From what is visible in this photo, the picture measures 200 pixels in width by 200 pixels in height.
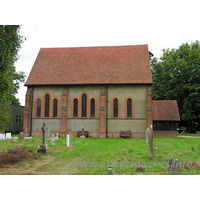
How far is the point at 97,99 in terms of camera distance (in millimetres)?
27859

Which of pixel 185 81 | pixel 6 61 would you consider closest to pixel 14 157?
pixel 6 61

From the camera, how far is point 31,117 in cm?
2862

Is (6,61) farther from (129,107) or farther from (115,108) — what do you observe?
(129,107)

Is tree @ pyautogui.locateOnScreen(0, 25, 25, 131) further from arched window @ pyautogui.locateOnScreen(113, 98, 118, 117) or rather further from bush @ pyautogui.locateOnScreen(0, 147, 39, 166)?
arched window @ pyautogui.locateOnScreen(113, 98, 118, 117)

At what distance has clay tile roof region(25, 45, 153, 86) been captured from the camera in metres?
28.0

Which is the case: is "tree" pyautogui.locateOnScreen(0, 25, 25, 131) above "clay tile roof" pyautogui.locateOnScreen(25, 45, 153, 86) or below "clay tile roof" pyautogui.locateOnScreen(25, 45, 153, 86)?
below

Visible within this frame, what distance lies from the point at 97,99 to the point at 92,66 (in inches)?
214

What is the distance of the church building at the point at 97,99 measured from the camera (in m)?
27.0

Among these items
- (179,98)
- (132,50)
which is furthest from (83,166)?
(179,98)

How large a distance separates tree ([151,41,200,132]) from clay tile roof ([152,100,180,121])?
6804mm

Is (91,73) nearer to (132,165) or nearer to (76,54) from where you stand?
(76,54)

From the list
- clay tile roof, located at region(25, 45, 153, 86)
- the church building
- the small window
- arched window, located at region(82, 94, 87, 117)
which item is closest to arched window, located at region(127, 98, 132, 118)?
the church building

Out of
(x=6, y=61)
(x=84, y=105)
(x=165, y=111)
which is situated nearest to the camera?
(x=6, y=61)

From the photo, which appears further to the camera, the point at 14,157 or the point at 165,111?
the point at 165,111
